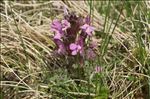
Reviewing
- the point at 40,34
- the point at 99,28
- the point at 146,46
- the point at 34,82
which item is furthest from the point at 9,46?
the point at 146,46

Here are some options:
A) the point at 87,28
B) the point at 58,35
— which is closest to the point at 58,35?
the point at 58,35

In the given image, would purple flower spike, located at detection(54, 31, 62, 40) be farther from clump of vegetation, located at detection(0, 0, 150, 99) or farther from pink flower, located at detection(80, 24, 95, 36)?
pink flower, located at detection(80, 24, 95, 36)

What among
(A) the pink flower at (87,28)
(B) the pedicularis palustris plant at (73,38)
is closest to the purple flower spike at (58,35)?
(B) the pedicularis palustris plant at (73,38)

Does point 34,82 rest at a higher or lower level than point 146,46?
lower

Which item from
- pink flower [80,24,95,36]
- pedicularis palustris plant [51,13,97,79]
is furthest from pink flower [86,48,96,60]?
pink flower [80,24,95,36]

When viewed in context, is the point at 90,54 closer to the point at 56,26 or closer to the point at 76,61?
the point at 76,61

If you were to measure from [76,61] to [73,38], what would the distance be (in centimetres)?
11

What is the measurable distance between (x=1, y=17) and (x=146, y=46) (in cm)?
96

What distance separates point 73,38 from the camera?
2.09 m

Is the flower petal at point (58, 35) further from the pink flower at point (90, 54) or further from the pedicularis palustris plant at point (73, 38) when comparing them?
the pink flower at point (90, 54)

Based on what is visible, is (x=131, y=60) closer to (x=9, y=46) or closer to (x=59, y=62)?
(x=59, y=62)

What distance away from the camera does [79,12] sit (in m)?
2.80

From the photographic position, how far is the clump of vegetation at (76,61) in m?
2.06

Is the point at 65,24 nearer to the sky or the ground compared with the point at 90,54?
nearer to the sky
